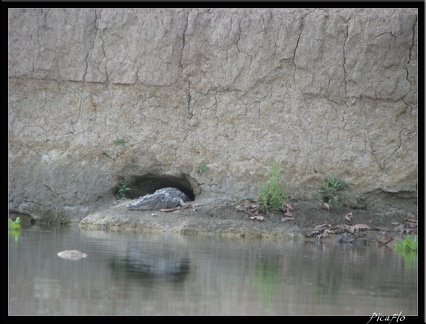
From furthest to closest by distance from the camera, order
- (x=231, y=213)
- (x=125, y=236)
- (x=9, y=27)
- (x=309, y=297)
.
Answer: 1. (x=9, y=27)
2. (x=231, y=213)
3. (x=125, y=236)
4. (x=309, y=297)

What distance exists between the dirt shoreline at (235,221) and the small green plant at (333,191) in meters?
0.19

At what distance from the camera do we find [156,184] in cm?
1388

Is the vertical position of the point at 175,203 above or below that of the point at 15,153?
below

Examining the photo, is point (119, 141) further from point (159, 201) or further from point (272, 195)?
A: point (272, 195)

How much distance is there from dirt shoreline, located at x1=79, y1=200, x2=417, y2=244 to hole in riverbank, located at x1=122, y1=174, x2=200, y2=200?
755 mm

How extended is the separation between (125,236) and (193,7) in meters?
4.78

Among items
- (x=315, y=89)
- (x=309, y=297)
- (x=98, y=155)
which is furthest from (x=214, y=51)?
(x=309, y=297)

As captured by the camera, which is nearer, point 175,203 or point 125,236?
point 125,236

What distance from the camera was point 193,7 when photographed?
13.6 m

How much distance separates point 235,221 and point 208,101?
2533 mm

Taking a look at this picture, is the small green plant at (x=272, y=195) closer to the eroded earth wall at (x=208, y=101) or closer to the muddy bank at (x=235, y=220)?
the muddy bank at (x=235, y=220)

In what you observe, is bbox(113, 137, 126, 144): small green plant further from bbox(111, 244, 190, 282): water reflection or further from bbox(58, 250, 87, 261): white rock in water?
bbox(58, 250, 87, 261): white rock in water

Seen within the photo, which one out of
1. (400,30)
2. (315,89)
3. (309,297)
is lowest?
(309,297)

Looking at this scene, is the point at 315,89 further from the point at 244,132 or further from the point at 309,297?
the point at 309,297
